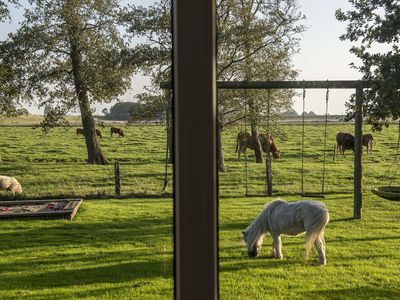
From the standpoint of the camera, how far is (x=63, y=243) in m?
1.13

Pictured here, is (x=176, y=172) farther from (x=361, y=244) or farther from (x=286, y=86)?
(x=361, y=244)

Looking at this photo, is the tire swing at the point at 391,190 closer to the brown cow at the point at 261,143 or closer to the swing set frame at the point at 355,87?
the swing set frame at the point at 355,87

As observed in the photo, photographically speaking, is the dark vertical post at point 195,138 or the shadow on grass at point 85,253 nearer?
the dark vertical post at point 195,138

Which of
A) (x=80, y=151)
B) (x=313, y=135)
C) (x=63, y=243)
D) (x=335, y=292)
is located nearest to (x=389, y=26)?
(x=313, y=135)

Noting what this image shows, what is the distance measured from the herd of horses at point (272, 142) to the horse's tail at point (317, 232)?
18 cm

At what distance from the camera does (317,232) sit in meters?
1.18

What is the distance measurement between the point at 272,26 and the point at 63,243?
73cm

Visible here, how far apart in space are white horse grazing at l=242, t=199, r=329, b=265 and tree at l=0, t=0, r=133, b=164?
1.48ft

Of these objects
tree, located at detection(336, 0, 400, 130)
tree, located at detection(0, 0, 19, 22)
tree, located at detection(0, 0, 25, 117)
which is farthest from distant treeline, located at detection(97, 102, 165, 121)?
tree, located at detection(336, 0, 400, 130)

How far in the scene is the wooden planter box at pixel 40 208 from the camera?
3.38 feet

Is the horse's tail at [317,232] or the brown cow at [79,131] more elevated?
the brown cow at [79,131]

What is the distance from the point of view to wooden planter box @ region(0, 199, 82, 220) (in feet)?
3.38

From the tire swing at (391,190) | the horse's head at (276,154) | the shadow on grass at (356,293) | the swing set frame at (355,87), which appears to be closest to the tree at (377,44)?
the swing set frame at (355,87)

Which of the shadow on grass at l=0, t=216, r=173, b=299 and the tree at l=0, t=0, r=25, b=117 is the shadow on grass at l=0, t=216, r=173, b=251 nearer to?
the shadow on grass at l=0, t=216, r=173, b=299
